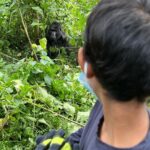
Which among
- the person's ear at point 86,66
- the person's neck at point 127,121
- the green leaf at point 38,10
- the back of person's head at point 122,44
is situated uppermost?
the back of person's head at point 122,44

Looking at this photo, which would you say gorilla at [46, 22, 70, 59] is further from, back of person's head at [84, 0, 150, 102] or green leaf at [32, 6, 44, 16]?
back of person's head at [84, 0, 150, 102]

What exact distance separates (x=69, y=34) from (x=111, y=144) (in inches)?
106

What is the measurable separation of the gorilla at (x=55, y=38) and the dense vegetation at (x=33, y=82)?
0.18ft

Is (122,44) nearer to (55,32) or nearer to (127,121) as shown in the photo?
(127,121)

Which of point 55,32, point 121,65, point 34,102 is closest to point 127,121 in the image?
point 121,65

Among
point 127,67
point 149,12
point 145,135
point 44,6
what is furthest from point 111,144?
point 44,6

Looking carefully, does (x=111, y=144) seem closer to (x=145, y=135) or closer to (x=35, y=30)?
(x=145, y=135)

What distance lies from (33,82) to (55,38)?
43.9 inches

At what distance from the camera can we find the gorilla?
370cm

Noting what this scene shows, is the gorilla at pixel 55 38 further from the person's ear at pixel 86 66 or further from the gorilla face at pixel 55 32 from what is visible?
the person's ear at pixel 86 66

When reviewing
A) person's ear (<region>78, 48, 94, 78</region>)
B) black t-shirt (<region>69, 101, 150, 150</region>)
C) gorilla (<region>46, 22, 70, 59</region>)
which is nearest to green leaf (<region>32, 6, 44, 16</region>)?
gorilla (<region>46, 22, 70, 59</region>)

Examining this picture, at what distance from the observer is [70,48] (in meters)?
3.81

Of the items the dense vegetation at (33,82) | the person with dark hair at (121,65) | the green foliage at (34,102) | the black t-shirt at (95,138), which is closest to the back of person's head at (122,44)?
the person with dark hair at (121,65)

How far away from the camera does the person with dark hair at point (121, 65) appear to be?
1.03 meters
